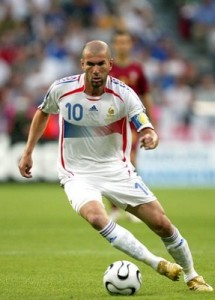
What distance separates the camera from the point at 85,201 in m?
7.51

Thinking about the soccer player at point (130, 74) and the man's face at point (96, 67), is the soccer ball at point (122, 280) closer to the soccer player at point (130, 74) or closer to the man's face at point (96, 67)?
the man's face at point (96, 67)

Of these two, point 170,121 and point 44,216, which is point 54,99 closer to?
point 44,216

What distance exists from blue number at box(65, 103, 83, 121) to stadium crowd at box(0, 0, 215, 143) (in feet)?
41.2

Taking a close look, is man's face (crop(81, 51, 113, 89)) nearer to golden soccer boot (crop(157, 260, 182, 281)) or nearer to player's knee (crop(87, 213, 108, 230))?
player's knee (crop(87, 213, 108, 230))

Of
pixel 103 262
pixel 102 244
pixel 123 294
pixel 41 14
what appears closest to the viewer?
pixel 123 294

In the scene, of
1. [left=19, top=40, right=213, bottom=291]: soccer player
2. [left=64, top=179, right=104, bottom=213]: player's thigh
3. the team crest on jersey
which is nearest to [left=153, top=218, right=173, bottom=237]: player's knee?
[left=19, top=40, right=213, bottom=291]: soccer player

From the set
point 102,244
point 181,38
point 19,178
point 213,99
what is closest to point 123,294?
point 102,244

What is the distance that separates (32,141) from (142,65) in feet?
46.9

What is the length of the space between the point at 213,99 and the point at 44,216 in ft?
28.2

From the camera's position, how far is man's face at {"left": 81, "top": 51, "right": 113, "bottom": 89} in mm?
7617

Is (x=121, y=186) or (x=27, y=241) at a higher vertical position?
(x=121, y=186)

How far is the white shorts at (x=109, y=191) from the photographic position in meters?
7.61

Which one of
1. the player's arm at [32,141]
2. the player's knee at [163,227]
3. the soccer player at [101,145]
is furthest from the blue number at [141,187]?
the player's arm at [32,141]

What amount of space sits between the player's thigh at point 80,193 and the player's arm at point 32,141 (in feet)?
1.39
